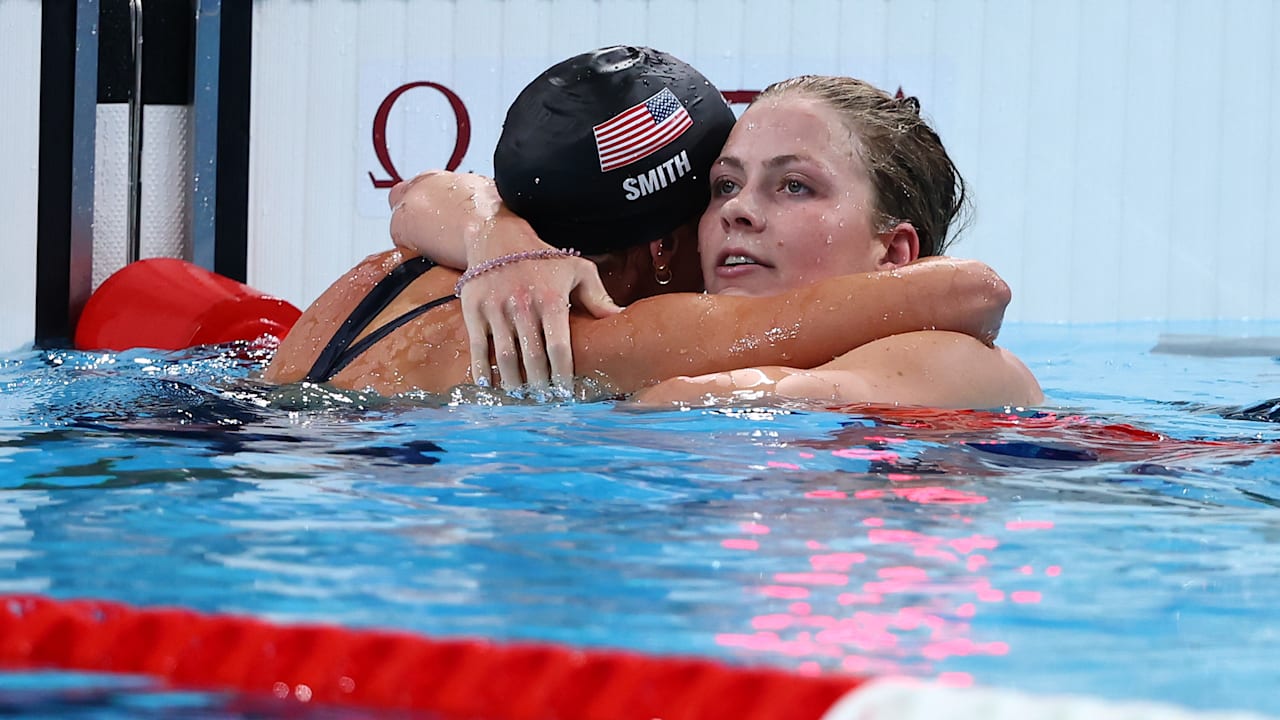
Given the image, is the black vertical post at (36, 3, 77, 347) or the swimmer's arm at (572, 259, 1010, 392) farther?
the black vertical post at (36, 3, 77, 347)

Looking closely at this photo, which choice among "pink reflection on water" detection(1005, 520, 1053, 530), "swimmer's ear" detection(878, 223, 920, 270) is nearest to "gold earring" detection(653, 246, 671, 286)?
"swimmer's ear" detection(878, 223, 920, 270)

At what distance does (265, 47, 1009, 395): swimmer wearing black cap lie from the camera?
244 centimetres

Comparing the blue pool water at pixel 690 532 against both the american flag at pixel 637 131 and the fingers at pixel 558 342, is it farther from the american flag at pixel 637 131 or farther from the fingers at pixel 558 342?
the american flag at pixel 637 131

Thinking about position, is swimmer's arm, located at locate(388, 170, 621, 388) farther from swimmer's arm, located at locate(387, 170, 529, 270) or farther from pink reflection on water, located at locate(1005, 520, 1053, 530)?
pink reflection on water, located at locate(1005, 520, 1053, 530)

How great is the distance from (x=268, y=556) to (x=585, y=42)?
5.22m

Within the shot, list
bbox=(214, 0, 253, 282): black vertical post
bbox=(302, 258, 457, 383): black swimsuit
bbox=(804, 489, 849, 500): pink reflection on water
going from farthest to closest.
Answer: bbox=(214, 0, 253, 282): black vertical post
bbox=(302, 258, 457, 383): black swimsuit
bbox=(804, 489, 849, 500): pink reflection on water

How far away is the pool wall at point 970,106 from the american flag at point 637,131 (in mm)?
3586

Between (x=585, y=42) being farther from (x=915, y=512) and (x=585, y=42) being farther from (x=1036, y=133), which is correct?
(x=915, y=512)

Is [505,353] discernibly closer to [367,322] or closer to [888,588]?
[367,322]

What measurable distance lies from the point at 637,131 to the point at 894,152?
0.55m

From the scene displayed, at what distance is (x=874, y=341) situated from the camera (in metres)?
2.45

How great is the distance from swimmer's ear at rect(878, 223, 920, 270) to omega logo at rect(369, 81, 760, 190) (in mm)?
3416

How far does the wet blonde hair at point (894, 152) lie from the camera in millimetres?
2734

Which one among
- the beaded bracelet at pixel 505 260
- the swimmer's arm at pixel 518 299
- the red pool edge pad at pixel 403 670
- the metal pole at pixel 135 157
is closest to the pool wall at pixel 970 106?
the metal pole at pixel 135 157
